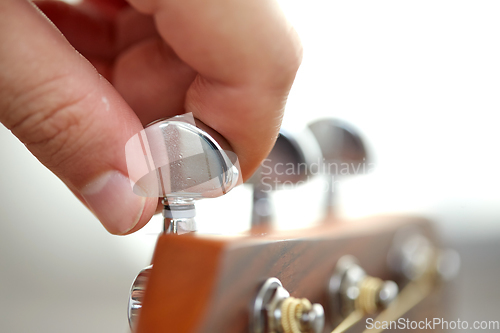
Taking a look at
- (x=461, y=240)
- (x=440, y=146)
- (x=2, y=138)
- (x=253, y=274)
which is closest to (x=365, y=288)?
(x=253, y=274)

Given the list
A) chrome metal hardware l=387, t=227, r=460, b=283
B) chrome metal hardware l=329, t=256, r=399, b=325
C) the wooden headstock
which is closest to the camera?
the wooden headstock

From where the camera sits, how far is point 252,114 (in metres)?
0.29

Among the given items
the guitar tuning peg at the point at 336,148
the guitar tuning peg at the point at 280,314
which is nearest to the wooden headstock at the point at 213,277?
the guitar tuning peg at the point at 280,314

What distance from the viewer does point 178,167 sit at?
24 centimetres

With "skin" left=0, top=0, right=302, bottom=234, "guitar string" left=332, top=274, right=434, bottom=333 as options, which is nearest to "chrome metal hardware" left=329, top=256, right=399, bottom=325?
"guitar string" left=332, top=274, right=434, bottom=333

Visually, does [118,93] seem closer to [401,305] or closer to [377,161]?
[401,305]

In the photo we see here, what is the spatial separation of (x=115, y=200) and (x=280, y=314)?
0.12 metres

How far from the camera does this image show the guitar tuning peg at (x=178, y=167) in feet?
0.78

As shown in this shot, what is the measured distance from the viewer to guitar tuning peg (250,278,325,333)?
0.82 ft

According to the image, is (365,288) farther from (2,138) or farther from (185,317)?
(2,138)

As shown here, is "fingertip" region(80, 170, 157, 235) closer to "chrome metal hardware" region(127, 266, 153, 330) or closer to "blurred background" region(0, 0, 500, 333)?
"chrome metal hardware" region(127, 266, 153, 330)

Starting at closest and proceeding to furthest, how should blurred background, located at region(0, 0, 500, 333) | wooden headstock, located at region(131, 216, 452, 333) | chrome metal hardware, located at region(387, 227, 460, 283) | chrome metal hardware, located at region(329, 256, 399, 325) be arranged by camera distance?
wooden headstock, located at region(131, 216, 452, 333)
chrome metal hardware, located at region(329, 256, 399, 325)
chrome metal hardware, located at region(387, 227, 460, 283)
blurred background, located at region(0, 0, 500, 333)

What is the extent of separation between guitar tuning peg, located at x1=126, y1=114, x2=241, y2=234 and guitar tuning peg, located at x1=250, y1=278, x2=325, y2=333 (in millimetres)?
58

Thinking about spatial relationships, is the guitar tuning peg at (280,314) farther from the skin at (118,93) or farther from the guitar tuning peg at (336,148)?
the guitar tuning peg at (336,148)
